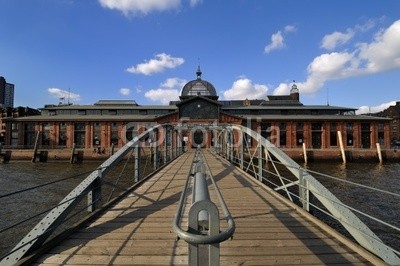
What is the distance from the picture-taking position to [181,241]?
186 inches

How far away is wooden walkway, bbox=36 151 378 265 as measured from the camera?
403 cm

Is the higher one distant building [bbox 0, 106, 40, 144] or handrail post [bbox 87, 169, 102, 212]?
distant building [bbox 0, 106, 40, 144]

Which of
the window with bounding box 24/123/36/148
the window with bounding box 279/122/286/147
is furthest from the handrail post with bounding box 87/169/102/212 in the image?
the window with bounding box 24/123/36/148

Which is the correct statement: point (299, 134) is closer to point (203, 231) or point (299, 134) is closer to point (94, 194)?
point (94, 194)

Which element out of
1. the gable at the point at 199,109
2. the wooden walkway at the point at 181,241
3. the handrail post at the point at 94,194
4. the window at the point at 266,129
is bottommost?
the wooden walkway at the point at 181,241

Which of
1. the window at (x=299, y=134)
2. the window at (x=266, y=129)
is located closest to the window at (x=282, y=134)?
the window at (x=266, y=129)

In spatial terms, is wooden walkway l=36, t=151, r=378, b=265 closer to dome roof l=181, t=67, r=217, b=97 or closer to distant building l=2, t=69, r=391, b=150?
distant building l=2, t=69, r=391, b=150

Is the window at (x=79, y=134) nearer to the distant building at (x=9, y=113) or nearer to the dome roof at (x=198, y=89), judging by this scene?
the dome roof at (x=198, y=89)

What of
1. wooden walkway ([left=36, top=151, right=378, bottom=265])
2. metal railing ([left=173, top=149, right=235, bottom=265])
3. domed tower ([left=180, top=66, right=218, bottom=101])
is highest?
domed tower ([left=180, top=66, right=218, bottom=101])

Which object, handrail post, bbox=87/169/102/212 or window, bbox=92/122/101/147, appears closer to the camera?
handrail post, bbox=87/169/102/212

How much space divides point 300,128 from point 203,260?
5630cm

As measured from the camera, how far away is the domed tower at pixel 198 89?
5972 cm

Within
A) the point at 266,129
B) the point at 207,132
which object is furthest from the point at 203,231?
the point at 266,129

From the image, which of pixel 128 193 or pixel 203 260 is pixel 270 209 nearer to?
pixel 128 193
